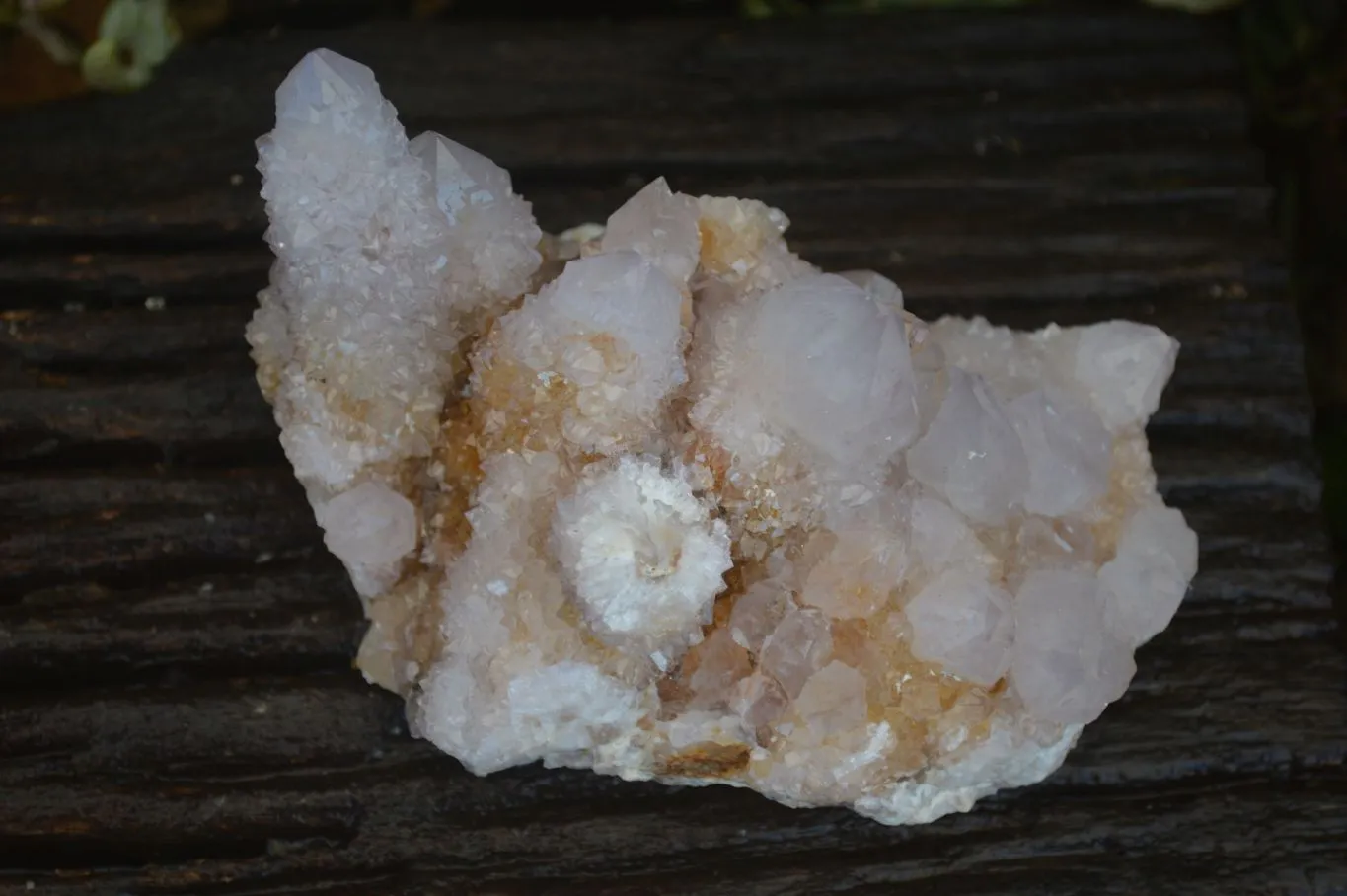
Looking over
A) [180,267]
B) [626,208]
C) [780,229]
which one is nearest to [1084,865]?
[780,229]

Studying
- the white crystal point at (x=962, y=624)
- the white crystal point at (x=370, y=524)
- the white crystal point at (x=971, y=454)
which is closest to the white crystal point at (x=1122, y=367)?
the white crystal point at (x=971, y=454)

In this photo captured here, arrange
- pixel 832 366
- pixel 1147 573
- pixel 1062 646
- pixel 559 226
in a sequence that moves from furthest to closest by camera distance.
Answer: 1. pixel 559 226
2. pixel 1147 573
3. pixel 1062 646
4. pixel 832 366

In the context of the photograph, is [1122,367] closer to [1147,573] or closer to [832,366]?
[1147,573]

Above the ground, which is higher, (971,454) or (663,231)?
(663,231)

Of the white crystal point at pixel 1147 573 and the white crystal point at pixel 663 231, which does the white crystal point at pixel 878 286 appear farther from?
the white crystal point at pixel 1147 573

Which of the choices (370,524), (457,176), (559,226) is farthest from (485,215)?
(559,226)

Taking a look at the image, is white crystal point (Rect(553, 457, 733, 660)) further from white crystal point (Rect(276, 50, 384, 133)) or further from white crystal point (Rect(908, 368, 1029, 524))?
white crystal point (Rect(276, 50, 384, 133))

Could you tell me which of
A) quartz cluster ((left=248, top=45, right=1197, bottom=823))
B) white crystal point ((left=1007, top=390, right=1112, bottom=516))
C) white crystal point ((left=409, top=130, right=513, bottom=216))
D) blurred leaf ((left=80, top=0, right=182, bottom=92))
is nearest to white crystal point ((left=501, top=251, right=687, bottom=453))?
quartz cluster ((left=248, top=45, right=1197, bottom=823))

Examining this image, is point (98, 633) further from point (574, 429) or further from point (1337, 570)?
point (1337, 570)
